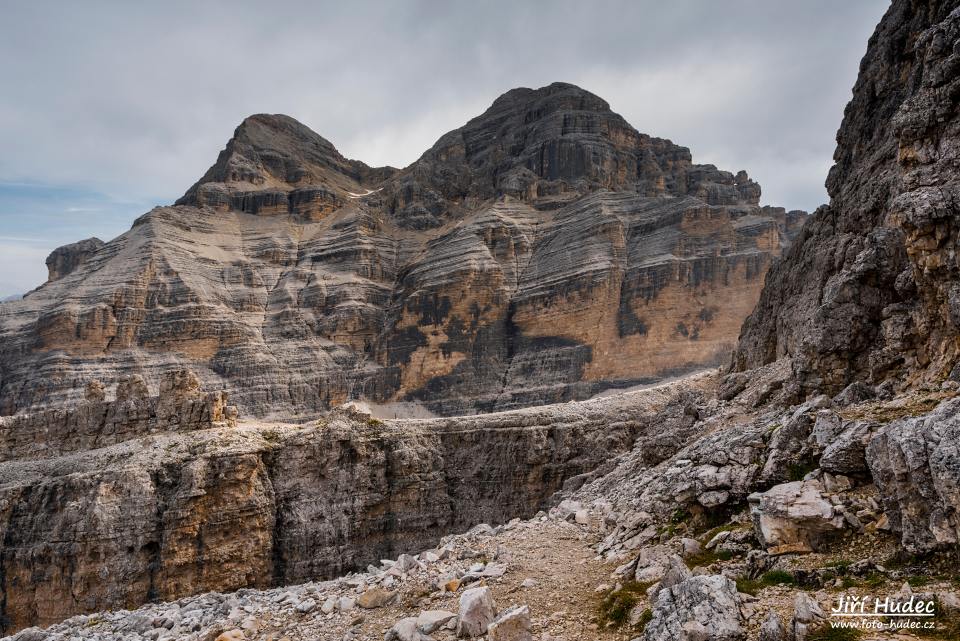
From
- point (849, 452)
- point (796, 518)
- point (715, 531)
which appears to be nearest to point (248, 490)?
point (715, 531)

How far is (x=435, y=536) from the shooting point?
41.7 m

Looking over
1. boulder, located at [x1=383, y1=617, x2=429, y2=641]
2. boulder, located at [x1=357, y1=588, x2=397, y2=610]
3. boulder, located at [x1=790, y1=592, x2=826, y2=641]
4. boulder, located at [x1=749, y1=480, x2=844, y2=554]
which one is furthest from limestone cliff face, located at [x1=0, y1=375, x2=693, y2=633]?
boulder, located at [x1=790, y1=592, x2=826, y2=641]

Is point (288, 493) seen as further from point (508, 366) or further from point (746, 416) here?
point (508, 366)

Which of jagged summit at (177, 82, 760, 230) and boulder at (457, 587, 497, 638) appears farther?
jagged summit at (177, 82, 760, 230)

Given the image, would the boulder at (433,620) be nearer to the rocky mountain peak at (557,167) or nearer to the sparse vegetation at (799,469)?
the sparse vegetation at (799,469)

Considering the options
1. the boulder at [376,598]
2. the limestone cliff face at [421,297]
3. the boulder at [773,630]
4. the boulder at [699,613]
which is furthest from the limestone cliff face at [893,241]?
the limestone cliff face at [421,297]

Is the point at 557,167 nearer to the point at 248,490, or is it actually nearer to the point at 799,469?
the point at 248,490

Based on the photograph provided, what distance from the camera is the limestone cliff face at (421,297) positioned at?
250 feet

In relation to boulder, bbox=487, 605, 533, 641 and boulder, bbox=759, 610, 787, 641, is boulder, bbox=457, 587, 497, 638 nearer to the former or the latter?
boulder, bbox=487, 605, 533, 641

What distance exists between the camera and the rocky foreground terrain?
9.05 m

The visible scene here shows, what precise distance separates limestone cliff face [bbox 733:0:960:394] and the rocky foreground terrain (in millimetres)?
93

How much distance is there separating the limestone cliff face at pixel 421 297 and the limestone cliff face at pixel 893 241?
136 feet

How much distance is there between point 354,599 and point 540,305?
231 feet

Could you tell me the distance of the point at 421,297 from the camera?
282ft
